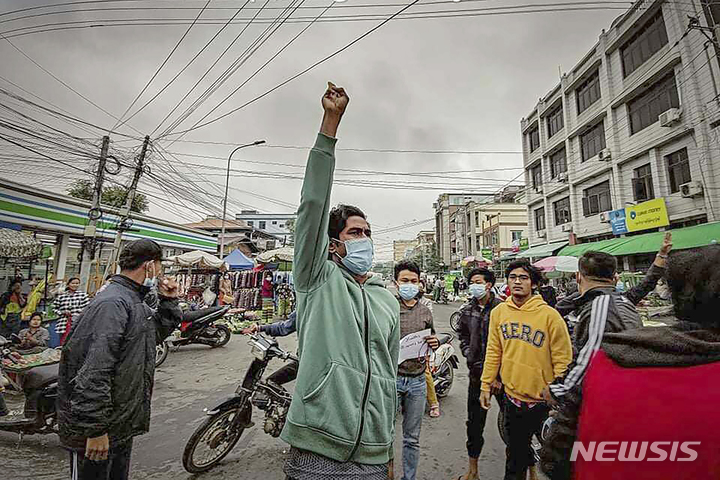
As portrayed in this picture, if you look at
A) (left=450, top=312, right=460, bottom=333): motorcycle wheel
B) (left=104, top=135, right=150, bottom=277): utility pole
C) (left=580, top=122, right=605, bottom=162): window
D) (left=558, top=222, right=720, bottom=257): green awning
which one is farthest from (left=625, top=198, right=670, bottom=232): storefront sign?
(left=104, top=135, right=150, bottom=277): utility pole

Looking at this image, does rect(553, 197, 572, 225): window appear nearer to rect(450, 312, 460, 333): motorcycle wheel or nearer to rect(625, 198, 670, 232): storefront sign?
rect(625, 198, 670, 232): storefront sign

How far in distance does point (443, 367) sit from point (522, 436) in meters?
2.90

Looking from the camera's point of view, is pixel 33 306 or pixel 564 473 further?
pixel 33 306

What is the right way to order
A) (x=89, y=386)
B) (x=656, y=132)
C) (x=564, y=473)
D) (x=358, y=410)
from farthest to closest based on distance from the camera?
(x=656, y=132)
(x=89, y=386)
(x=358, y=410)
(x=564, y=473)

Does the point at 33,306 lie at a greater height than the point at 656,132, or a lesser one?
lesser

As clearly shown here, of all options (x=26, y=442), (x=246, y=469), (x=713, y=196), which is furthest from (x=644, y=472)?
(x=713, y=196)

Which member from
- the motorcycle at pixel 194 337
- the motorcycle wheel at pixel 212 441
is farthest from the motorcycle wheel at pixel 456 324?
the motorcycle at pixel 194 337

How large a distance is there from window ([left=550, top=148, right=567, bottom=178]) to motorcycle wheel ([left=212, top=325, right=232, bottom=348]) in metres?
22.1

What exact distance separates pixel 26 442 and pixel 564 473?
5.42 m

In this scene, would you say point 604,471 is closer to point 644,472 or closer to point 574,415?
point 644,472

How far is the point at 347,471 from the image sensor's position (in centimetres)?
131

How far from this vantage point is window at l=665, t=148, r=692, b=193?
1330cm

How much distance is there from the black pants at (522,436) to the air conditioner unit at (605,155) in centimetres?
1926

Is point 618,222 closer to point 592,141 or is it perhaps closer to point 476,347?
point 592,141
